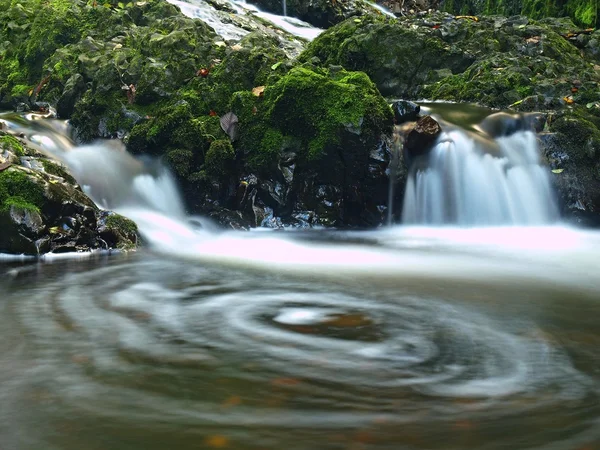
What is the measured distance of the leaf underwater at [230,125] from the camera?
9.73 metres

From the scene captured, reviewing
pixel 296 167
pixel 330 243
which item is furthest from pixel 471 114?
pixel 330 243

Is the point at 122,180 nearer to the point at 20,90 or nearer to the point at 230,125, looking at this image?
the point at 230,125

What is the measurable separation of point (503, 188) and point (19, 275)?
302 inches

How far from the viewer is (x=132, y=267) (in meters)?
5.92

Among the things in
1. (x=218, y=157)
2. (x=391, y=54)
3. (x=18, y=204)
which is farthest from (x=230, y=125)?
(x=391, y=54)

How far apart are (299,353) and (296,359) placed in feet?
0.31

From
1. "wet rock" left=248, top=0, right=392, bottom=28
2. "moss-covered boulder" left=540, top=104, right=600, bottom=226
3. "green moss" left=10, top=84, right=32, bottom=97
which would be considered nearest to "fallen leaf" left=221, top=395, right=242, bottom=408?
"moss-covered boulder" left=540, top=104, right=600, bottom=226

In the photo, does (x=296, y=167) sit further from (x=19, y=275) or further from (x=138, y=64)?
(x=19, y=275)

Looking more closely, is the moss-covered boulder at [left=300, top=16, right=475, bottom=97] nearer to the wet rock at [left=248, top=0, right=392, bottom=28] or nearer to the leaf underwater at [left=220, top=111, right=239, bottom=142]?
the leaf underwater at [left=220, top=111, right=239, bottom=142]

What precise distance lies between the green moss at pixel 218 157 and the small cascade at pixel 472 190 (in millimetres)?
3138

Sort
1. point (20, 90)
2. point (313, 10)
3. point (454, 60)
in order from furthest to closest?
point (313, 10), point (454, 60), point (20, 90)

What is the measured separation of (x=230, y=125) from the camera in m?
9.80

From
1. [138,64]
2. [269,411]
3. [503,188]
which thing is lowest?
[269,411]

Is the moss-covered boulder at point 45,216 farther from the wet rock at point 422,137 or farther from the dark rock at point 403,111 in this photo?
the dark rock at point 403,111
